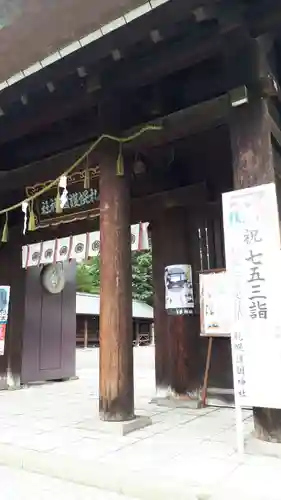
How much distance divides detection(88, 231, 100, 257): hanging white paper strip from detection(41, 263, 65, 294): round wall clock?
6.86ft

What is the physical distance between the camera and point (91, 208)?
7.00m

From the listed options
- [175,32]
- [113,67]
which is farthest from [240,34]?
[113,67]

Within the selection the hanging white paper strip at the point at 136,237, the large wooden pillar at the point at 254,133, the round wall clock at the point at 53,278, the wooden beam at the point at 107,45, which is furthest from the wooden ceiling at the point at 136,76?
the round wall clock at the point at 53,278

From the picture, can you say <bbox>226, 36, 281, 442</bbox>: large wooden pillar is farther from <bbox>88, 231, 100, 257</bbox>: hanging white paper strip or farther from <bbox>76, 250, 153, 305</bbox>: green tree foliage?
<bbox>76, 250, 153, 305</bbox>: green tree foliage

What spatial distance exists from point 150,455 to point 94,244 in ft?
13.5

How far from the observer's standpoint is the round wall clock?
8719mm

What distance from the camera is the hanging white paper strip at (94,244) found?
6961 mm

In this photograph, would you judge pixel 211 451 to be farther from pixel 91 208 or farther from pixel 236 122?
pixel 91 208

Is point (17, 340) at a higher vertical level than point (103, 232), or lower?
lower

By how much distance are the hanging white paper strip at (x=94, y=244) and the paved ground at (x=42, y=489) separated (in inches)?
157

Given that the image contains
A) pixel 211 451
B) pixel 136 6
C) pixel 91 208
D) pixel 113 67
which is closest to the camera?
pixel 211 451

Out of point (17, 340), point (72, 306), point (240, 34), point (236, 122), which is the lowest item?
point (17, 340)

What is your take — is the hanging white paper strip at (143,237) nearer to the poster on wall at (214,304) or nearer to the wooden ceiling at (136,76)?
the poster on wall at (214,304)

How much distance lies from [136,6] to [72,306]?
23.3ft
